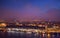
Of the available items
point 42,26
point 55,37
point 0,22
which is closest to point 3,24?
point 0,22

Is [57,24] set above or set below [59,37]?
above

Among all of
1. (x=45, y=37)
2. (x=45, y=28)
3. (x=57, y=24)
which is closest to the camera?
(x=57, y=24)

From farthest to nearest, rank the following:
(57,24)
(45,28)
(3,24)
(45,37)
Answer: (45,37), (45,28), (3,24), (57,24)

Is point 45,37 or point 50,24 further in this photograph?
point 45,37

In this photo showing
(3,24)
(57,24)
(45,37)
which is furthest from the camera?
(45,37)

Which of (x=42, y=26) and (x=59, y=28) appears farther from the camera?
(x=42, y=26)

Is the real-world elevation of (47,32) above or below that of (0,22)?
below

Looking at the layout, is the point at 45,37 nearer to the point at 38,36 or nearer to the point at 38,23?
the point at 38,36

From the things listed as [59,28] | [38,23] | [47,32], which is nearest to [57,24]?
[59,28]

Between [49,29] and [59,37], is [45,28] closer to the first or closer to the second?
[49,29]
